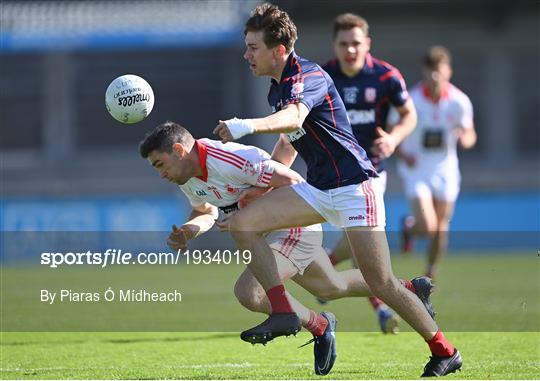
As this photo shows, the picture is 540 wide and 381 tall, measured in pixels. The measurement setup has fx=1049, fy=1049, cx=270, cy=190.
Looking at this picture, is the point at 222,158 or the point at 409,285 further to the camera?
the point at 409,285

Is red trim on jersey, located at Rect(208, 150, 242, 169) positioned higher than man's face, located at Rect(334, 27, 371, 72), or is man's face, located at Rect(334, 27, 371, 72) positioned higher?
man's face, located at Rect(334, 27, 371, 72)

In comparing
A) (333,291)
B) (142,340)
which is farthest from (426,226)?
(333,291)

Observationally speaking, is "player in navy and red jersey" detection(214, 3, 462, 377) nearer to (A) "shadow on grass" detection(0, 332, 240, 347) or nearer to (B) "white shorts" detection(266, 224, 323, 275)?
(B) "white shorts" detection(266, 224, 323, 275)

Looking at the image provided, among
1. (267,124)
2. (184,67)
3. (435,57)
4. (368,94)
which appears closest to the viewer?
(267,124)

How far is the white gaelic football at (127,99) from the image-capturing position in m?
6.88

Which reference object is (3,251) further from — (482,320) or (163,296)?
(482,320)

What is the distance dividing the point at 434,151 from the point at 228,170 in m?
6.48

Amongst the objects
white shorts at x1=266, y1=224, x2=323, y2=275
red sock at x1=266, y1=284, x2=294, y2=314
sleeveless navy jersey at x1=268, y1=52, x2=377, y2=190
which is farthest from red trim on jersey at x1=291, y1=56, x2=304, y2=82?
red sock at x1=266, y1=284, x2=294, y2=314

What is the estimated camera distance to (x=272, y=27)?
6336mm

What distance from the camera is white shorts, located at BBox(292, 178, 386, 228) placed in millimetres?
6273

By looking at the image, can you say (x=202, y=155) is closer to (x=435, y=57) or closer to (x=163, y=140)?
(x=163, y=140)

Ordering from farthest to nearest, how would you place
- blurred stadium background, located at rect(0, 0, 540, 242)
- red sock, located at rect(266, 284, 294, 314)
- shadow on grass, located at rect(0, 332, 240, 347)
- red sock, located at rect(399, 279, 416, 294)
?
1. blurred stadium background, located at rect(0, 0, 540, 242)
2. shadow on grass, located at rect(0, 332, 240, 347)
3. red sock, located at rect(399, 279, 416, 294)
4. red sock, located at rect(266, 284, 294, 314)

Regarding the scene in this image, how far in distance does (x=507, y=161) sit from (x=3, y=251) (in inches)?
531

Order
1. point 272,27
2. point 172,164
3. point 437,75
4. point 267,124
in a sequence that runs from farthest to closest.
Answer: point 437,75, point 172,164, point 272,27, point 267,124
